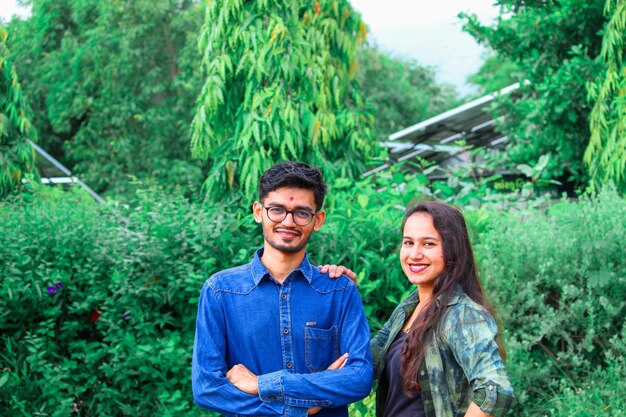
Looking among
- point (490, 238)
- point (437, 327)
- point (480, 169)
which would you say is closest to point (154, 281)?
point (490, 238)

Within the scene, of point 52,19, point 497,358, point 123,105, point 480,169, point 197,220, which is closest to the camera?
point 497,358

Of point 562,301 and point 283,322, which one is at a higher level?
point 562,301

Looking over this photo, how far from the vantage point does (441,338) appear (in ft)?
8.59

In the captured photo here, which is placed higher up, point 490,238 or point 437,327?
point 490,238

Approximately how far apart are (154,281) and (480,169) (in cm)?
326

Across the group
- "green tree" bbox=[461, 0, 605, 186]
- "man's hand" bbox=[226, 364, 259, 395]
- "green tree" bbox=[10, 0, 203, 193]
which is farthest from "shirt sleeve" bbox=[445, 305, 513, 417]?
"green tree" bbox=[10, 0, 203, 193]

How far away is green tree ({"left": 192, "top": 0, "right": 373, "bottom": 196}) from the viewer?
19.8 ft

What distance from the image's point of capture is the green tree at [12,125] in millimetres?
7832

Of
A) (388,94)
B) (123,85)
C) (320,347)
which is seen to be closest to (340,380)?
(320,347)

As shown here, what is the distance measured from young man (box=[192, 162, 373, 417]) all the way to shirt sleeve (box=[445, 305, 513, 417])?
1.17 feet

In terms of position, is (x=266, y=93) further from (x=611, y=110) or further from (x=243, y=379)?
(x=243, y=379)

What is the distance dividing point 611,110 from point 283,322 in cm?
533

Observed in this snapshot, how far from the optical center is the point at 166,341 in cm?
491

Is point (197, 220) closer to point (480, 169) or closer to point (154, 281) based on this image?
point (154, 281)
